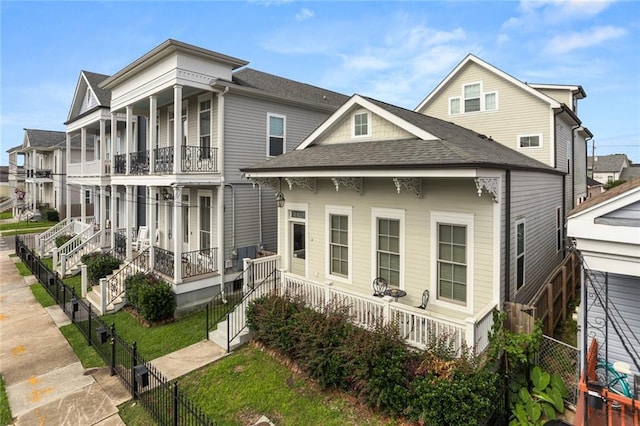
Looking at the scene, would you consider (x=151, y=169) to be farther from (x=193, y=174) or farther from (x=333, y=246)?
(x=333, y=246)

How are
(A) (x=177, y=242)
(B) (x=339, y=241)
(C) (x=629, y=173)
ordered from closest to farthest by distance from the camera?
(B) (x=339, y=241)
(A) (x=177, y=242)
(C) (x=629, y=173)

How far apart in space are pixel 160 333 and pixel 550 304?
10606mm

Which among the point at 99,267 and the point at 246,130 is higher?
the point at 246,130

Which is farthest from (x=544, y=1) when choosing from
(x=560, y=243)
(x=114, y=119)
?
(x=114, y=119)

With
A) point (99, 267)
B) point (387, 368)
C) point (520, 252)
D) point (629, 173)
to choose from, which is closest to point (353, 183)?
point (520, 252)

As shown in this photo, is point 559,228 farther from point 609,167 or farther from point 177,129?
point 609,167

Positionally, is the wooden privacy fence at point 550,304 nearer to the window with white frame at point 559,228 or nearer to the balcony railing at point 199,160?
the window with white frame at point 559,228

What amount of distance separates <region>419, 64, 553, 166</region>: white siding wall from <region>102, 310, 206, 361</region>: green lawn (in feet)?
44.9

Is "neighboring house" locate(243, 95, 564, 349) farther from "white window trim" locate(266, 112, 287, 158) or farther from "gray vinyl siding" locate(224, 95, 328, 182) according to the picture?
"white window trim" locate(266, 112, 287, 158)

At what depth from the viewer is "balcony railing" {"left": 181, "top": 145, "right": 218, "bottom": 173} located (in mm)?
12516

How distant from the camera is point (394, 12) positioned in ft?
47.9

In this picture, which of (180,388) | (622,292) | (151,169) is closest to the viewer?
(622,292)

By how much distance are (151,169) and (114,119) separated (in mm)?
5184

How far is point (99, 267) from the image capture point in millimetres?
14297
